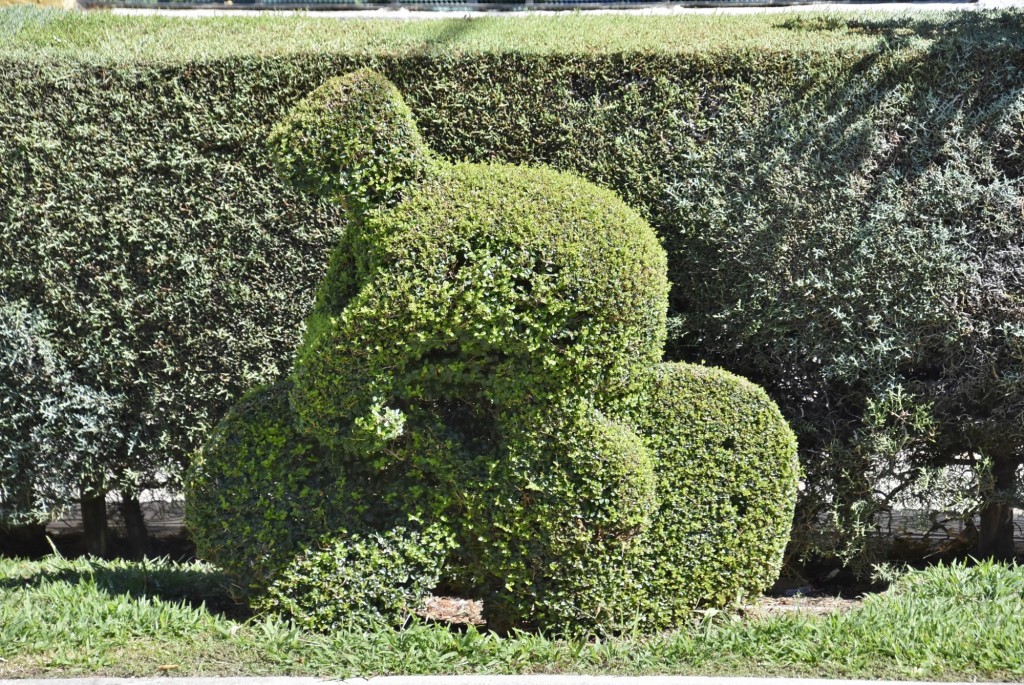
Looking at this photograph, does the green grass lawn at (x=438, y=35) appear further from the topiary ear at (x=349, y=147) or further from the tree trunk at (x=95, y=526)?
the tree trunk at (x=95, y=526)

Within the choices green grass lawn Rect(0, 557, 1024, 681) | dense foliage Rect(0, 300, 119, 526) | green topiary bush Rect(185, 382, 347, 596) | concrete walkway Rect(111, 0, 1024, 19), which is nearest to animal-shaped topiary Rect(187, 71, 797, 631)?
green topiary bush Rect(185, 382, 347, 596)

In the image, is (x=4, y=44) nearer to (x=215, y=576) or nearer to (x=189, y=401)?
(x=189, y=401)

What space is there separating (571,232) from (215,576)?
2477 millimetres

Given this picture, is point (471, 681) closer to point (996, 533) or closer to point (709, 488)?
point (709, 488)

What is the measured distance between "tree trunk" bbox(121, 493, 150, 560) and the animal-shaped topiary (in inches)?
73.5

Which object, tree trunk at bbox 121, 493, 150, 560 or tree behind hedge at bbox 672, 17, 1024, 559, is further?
tree trunk at bbox 121, 493, 150, 560

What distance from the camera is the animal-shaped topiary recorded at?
4137 mm

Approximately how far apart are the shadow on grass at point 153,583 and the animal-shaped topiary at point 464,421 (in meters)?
0.43

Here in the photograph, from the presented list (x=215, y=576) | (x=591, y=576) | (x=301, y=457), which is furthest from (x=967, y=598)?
(x=215, y=576)

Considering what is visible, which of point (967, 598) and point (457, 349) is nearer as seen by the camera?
point (457, 349)

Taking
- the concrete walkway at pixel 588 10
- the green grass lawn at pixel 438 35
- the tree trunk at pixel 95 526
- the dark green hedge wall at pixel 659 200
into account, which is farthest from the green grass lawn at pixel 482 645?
the concrete walkway at pixel 588 10

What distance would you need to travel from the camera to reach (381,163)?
13.8 ft

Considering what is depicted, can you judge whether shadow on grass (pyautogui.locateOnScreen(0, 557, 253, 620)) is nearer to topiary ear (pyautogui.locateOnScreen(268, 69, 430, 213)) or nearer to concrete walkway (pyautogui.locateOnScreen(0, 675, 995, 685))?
concrete walkway (pyautogui.locateOnScreen(0, 675, 995, 685))

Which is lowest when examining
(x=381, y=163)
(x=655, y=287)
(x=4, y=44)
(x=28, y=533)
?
(x=28, y=533)
